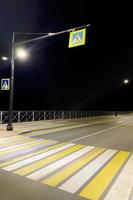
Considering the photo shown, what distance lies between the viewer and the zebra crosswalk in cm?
483

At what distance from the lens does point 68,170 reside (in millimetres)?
6090

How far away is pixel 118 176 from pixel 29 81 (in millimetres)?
108185

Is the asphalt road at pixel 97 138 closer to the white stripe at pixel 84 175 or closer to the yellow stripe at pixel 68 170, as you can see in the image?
the yellow stripe at pixel 68 170

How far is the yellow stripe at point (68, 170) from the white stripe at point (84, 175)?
8.1 inches

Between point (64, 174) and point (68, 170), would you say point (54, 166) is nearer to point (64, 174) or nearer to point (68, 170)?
point (68, 170)

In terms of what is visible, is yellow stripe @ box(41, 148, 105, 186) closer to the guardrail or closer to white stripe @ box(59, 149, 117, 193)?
white stripe @ box(59, 149, 117, 193)

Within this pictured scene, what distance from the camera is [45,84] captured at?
11088cm

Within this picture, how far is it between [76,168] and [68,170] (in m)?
0.33

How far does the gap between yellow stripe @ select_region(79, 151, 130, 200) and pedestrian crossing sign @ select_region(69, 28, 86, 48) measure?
640cm

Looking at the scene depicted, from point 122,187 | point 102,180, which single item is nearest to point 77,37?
point 102,180

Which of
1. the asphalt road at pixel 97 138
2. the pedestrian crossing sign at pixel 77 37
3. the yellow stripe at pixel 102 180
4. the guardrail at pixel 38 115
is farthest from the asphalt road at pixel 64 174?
the guardrail at pixel 38 115

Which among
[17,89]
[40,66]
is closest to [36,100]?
[17,89]

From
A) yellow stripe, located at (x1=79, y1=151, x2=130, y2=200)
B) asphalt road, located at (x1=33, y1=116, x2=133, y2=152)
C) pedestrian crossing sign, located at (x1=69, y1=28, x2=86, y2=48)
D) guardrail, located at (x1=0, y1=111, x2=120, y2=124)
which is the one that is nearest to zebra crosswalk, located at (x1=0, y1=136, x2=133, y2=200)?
yellow stripe, located at (x1=79, y1=151, x2=130, y2=200)

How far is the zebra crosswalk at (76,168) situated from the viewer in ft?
15.8
